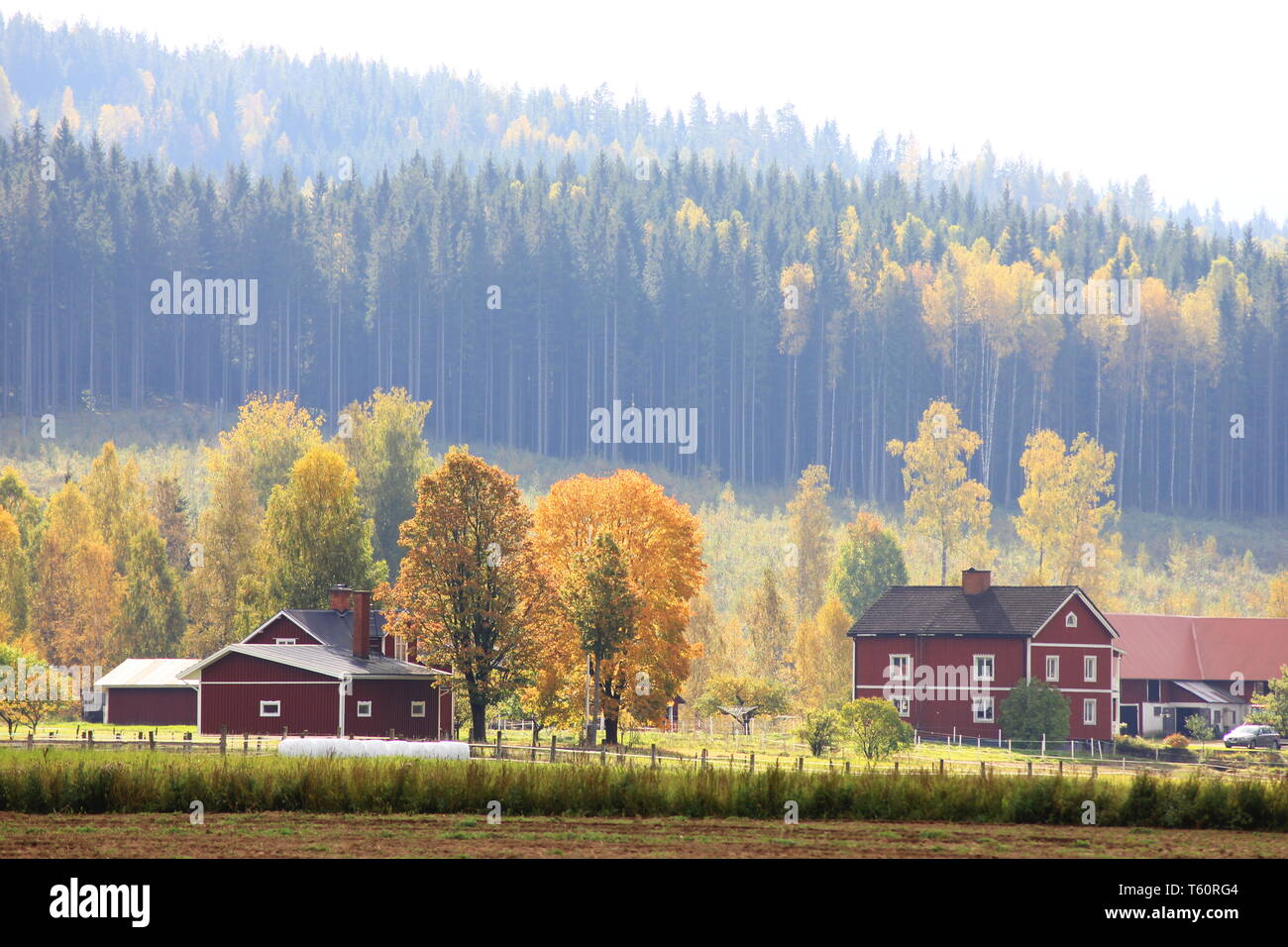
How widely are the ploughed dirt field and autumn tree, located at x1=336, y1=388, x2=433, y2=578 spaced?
227 feet

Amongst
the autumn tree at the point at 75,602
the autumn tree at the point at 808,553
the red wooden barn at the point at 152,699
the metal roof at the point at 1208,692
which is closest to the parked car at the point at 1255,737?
the metal roof at the point at 1208,692

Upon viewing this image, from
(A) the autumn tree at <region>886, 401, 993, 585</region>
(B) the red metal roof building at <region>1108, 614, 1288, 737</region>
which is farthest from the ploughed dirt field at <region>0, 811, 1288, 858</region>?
(A) the autumn tree at <region>886, 401, 993, 585</region>

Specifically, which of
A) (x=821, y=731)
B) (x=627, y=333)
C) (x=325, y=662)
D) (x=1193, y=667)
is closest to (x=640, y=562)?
(x=821, y=731)

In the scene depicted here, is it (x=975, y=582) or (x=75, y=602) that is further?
(x=75, y=602)

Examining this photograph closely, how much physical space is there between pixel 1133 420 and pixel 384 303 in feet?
228

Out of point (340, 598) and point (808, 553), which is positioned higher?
point (808, 553)

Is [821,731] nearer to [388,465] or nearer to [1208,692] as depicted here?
[1208,692]

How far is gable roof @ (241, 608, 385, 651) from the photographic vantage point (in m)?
75.0

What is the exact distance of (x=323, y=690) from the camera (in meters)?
69.8

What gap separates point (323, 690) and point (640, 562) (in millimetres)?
15306

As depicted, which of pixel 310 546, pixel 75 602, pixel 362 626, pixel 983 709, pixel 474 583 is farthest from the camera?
pixel 75 602
